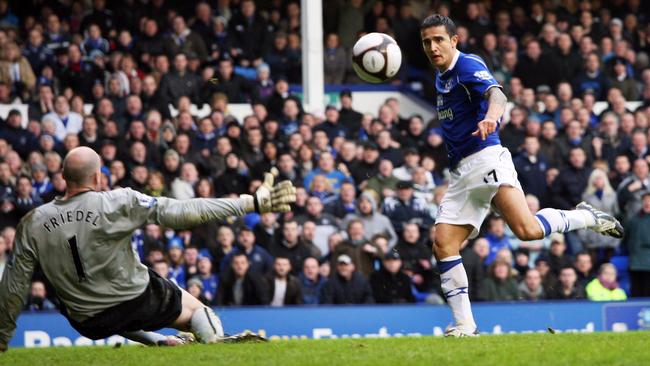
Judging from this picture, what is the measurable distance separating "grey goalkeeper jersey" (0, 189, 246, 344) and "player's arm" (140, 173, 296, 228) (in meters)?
0.01

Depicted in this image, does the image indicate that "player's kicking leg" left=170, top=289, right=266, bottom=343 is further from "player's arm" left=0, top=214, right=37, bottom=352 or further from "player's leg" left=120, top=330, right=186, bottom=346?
"player's arm" left=0, top=214, right=37, bottom=352

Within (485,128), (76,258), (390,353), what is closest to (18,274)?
(76,258)

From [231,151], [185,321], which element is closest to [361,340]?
[185,321]

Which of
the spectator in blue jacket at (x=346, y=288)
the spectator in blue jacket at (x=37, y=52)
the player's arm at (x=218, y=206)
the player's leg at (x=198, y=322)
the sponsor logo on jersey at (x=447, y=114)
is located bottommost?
the spectator in blue jacket at (x=346, y=288)

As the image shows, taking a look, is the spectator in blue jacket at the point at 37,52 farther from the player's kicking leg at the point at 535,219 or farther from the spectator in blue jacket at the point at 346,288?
the player's kicking leg at the point at 535,219

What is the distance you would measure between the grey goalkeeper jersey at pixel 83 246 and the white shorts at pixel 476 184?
2353mm

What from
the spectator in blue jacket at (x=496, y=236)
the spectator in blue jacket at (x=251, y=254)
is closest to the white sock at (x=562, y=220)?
the spectator in blue jacket at (x=251, y=254)

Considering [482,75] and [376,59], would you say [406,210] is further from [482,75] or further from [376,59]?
[482,75]

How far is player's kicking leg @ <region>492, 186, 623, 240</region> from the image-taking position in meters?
9.66

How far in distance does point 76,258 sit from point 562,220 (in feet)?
12.1

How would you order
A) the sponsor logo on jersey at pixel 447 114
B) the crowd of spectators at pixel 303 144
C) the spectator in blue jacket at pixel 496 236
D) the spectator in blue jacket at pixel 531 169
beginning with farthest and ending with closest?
the spectator in blue jacket at pixel 531 169 < the spectator in blue jacket at pixel 496 236 < the crowd of spectators at pixel 303 144 < the sponsor logo on jersey at pixel 447 114

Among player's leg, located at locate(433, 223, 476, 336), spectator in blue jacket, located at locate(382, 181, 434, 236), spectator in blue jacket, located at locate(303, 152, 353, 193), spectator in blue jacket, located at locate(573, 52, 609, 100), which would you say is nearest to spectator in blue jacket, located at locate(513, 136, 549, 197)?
spectator in blue jacket, located at locate(382, 181, 434, 236)

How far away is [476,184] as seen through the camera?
9789 mm

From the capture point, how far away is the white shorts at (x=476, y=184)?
31.9 feet
